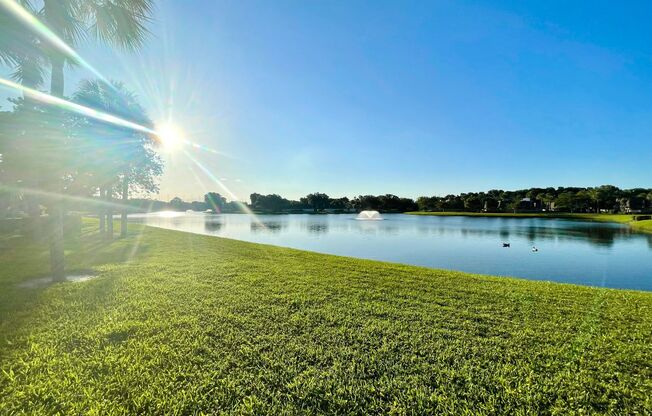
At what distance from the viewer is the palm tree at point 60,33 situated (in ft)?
23.3

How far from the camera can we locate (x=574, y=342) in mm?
4281

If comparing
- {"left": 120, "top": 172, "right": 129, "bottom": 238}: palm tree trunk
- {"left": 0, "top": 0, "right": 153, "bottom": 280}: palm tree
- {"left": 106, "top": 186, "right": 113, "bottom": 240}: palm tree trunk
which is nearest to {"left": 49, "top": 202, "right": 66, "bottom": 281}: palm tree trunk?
{"left": 0, "top": 0, "right": 153, "bottom": 280}: palm tree

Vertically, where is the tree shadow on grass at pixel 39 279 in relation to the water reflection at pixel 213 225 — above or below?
above

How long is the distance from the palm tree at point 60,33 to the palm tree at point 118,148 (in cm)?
561

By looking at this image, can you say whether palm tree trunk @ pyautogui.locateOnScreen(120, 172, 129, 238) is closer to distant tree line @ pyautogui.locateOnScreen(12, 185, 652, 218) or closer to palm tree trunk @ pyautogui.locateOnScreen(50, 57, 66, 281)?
palm tree trunk @ pyautogui.locateOnScreen(50, 57, 66, 281)

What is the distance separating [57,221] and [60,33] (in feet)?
15.3

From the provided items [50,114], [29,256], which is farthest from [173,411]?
[29,256]

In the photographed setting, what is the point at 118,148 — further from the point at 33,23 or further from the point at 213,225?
the point at 213,225

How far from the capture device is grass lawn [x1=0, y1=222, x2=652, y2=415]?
294 centimetres

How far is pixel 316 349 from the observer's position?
3908 millimetres

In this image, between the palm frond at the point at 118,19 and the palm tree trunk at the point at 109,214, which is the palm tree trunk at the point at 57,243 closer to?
the palm frond at the point at 118,19

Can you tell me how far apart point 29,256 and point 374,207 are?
136739 mm

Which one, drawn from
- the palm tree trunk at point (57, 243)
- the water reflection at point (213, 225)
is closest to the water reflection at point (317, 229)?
the water reflection at point (213, 225)

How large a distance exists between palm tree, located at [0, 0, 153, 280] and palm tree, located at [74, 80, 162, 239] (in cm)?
561
